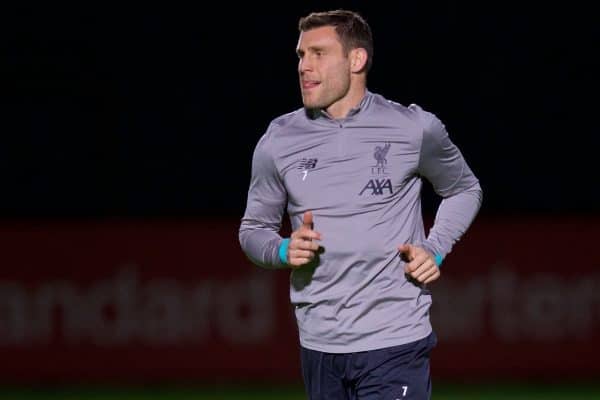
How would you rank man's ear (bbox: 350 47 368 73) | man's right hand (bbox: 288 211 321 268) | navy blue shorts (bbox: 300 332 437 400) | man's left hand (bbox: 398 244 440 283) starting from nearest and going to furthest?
man's right hand (bbox: 288 211 321 268) → man's left hand (bbox: 398 244 440 283) → navy blue shorts (bbox: 300 332 437 400) → man's ear (bbox: 350 47 368 73)

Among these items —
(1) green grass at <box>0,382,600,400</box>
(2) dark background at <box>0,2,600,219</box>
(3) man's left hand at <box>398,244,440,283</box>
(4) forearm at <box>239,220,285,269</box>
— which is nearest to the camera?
(3) man's left hand at <box>398,244,440,283</box>

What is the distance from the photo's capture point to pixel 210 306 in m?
9.92

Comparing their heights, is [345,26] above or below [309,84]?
above

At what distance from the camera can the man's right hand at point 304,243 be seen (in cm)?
434

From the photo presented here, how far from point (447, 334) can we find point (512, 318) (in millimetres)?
535

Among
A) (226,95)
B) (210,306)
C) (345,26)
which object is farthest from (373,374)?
(226,95)

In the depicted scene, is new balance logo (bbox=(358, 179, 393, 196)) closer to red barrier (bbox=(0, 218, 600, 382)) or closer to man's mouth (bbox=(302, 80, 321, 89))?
man's mouth (bbox=(302, 80, 321, 89))

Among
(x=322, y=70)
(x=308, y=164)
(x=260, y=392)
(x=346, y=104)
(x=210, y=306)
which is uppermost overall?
(x=322, y=70)

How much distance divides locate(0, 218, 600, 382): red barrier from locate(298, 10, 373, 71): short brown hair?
17.1 ft

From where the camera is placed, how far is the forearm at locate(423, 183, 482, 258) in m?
4.74

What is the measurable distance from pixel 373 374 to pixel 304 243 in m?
0.59

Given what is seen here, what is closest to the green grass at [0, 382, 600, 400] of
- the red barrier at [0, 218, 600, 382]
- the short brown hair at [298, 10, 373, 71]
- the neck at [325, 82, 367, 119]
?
the red barrier at [0, 218, 600, 382]

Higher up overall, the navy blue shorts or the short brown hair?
the short brown hair

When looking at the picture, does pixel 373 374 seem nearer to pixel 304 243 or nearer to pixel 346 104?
pixel 304 243
